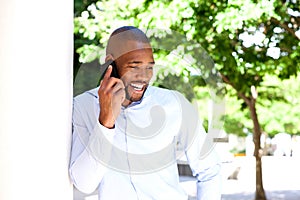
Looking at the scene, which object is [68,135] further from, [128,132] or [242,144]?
[242,144]

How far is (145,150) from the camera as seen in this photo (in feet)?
3.50

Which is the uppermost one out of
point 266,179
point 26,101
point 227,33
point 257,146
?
point 227,33

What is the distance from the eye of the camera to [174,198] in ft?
3.58

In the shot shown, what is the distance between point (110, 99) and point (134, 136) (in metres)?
0.18

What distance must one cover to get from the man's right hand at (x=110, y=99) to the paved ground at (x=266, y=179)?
17.2 feet

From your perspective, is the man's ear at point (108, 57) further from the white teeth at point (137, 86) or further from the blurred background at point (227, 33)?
the blurred background at point (227, 33)

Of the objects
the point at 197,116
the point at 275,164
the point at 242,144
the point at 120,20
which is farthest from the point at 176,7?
the point at 242,144

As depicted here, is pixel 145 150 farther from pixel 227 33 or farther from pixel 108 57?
pixel 227 33

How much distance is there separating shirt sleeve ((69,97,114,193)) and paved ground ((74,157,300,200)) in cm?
515

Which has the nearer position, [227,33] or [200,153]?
[200,153]

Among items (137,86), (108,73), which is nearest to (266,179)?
(137,86)

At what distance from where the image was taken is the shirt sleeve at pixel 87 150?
36.8 inches

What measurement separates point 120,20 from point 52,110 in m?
3.62

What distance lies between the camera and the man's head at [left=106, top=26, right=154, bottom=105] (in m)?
1.01
